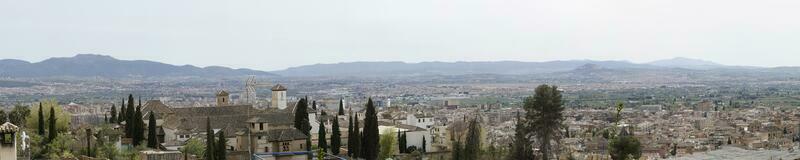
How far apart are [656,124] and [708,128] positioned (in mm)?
5974

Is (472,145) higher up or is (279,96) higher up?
(279,96)

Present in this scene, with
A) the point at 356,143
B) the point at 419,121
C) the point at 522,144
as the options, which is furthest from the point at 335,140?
the point at 419,121

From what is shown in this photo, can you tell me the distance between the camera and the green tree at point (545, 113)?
27.6 meters

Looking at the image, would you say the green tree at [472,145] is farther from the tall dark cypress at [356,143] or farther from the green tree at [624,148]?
the green tree at [624,148]

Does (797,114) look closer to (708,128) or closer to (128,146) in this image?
(708,128)

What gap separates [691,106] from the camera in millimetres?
117938

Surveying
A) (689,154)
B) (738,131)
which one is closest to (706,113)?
(738,131)

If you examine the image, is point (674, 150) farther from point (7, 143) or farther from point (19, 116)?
point (7, 143)

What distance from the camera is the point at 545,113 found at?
27812mm

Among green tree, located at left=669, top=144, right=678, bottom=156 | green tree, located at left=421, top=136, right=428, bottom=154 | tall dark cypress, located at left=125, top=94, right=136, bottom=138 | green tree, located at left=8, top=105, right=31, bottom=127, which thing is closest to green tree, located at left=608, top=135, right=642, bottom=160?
green tree, located at left=421, top=136, right=428, bottom=154

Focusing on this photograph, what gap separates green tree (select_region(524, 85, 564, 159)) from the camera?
27.6 m

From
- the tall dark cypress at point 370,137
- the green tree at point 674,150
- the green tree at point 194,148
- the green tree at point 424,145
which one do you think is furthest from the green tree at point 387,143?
the green tree at point 674,150

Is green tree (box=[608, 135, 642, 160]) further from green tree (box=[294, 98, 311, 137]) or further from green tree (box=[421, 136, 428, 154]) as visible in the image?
green tree (box=[294, 98, 311, 137])

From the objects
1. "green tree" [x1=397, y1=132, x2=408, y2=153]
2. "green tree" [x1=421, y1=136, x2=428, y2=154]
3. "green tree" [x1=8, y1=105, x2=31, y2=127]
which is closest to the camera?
"green tree" [x1=8, y1=105, x2=31, y2=127]
